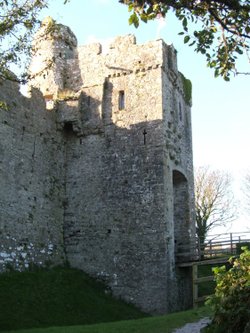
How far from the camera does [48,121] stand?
68.4 ft

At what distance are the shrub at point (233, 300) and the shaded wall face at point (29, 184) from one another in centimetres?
1086

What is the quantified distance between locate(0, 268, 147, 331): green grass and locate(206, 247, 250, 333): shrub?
7628 mm

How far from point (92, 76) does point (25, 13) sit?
37.8 ft

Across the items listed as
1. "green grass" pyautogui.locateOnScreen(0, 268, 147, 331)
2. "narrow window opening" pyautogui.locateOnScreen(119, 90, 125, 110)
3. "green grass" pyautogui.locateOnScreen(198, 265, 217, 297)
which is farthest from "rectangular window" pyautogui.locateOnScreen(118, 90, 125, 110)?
"green grass" pyautogui.locateOnScreen(198, 265, 217, 297)

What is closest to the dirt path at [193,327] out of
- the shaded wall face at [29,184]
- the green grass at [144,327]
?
the green grass at [144,327]

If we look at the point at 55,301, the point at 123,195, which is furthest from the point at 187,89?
the point at 55,301

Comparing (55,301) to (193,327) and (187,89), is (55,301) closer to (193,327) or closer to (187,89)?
(193,327)

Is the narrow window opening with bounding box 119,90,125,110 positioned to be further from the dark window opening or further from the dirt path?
the dirt path

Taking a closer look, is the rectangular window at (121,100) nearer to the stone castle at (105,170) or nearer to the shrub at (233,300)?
the stone castle at (105,170)

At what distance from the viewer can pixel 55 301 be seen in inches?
641

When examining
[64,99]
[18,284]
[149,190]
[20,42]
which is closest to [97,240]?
[149,190]

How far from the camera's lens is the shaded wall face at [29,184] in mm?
17719

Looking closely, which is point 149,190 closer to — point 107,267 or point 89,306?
point 107,267

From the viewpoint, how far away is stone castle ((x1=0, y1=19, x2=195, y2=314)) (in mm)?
18500
